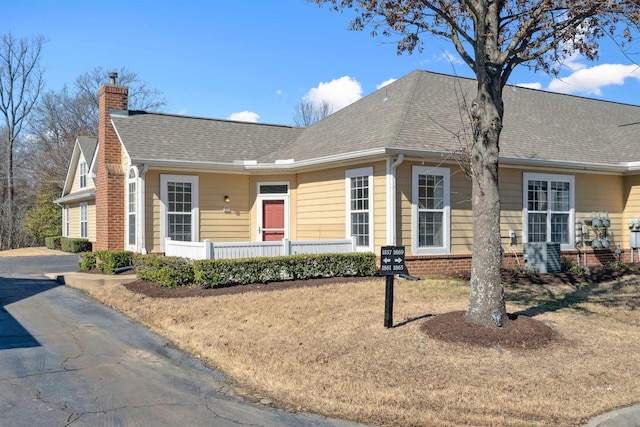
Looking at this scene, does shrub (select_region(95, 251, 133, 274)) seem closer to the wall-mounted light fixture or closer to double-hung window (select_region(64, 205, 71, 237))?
the wall-mounted light fixture

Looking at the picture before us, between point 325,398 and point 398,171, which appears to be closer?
point 325,398

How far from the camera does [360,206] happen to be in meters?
14.1

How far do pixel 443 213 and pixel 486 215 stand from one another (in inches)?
246

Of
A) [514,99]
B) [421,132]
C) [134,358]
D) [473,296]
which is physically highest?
[514,99]

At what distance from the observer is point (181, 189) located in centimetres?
1555

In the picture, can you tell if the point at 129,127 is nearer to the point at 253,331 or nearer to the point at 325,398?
the point at 253,331

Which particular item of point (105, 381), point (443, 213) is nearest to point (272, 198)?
point (443, 213)

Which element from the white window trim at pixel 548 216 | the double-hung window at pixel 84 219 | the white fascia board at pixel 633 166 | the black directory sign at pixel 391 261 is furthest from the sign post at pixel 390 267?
the double-hung window at pixel 84 219

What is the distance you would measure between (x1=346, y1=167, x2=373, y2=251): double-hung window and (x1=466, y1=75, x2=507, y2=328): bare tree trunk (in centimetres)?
577

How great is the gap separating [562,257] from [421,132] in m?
5.68

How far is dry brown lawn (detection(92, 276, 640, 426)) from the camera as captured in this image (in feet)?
17.4

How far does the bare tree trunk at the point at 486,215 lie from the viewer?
25.0ft

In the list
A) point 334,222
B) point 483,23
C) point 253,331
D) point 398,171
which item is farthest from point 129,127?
point 483,23

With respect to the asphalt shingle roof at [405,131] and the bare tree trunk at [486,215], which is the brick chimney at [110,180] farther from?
the bare tree trunk at [486,215]
